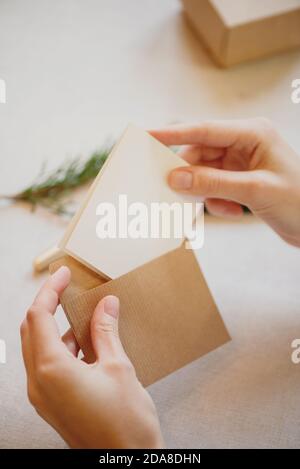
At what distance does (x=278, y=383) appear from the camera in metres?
0.76

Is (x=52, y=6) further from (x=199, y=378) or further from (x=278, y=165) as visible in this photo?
(x=199, y=378)

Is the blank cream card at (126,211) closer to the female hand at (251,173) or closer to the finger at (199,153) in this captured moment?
the female hand at (251,173)

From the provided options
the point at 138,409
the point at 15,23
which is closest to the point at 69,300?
the point at 138,409

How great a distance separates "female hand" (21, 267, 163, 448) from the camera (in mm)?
590

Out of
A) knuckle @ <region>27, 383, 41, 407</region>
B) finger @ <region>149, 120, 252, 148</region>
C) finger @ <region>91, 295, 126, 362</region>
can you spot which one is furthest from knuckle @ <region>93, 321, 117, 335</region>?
finger @ <region>149, 120, 252, 148</region>

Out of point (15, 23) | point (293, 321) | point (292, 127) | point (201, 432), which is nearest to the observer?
point (201, 432)

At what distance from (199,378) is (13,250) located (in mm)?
401

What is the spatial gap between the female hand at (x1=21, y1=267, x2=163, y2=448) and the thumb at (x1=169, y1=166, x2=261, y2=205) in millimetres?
213

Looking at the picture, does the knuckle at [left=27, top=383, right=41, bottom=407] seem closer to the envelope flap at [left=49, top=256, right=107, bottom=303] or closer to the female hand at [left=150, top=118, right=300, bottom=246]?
the envelope flap at [left=49, top=256, right=107, bottom=303]

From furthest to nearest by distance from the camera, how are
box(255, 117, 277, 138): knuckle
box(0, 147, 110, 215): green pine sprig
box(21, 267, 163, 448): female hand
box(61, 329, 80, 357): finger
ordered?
box(0, 147, 110, 215): green pine sprig, box(255, 117, 277, 138): knuckle, box(61, 329, 80, 357): finger, box(21, 267, 163, 448): female hand

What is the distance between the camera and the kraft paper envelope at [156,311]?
26.2 inches

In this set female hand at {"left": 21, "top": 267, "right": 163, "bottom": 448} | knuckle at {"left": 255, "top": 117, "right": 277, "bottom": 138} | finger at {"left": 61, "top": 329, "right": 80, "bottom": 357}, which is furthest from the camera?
knuckle at {"left": 255, "top": 117, "right": 277, "bottom": 138}

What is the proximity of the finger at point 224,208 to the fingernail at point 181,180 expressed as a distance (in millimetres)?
201

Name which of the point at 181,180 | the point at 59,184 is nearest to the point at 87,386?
the point at 181,180
